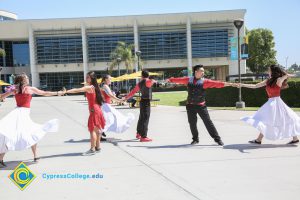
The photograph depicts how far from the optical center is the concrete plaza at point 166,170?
16.9 ft

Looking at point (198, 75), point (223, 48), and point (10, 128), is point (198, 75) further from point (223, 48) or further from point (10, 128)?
point (223, 48)

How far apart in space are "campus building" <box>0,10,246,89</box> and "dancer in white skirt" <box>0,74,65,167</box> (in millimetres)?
66281

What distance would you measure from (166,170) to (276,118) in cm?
323

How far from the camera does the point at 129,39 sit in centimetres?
7450

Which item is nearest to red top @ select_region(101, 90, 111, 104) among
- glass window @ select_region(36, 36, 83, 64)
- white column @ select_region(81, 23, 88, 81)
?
white column @ select_region(81, 23, 88, 81)

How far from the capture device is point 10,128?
23.2ft

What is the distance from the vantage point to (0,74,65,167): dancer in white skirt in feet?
22.8

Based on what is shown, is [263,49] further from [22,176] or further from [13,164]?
[22,176]

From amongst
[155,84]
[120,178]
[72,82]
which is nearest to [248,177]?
[120,178]

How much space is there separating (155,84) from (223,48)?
6553 cm

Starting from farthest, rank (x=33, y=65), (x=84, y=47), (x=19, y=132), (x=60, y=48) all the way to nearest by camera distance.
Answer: (x=60, y=48) < (x=33, y=65) < (x=84, y=47) < (x=19, y=132)

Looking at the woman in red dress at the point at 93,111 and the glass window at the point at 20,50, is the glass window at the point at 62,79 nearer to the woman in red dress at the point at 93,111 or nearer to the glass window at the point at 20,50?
the glass window at the point at 20,50

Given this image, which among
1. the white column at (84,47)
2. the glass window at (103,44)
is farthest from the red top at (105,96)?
the glass window at (103,44)

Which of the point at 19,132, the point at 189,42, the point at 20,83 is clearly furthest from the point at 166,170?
the point at 189,42
